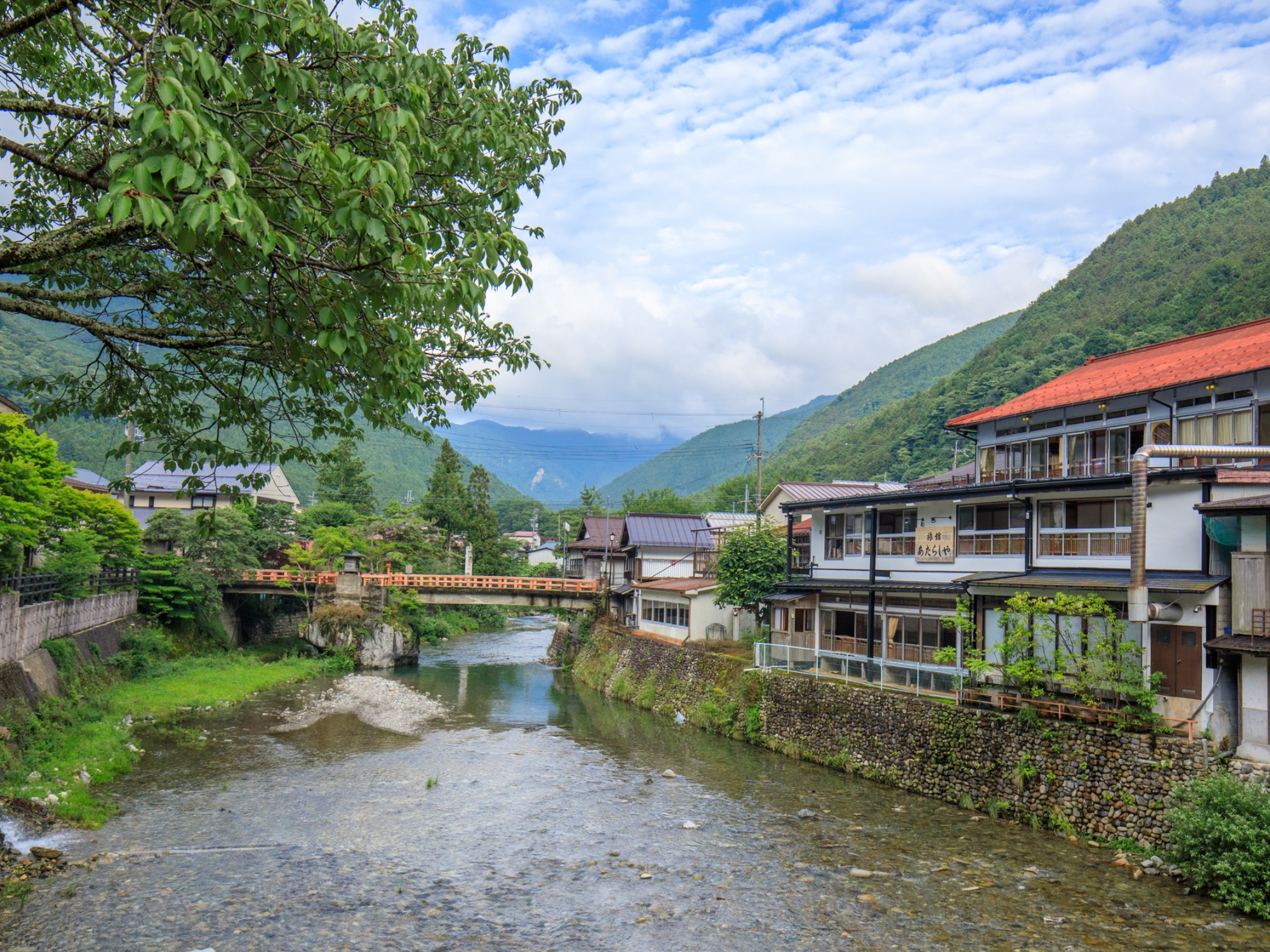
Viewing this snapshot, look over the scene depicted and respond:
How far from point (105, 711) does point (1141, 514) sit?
31.2 m

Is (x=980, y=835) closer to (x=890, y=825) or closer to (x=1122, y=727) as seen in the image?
(x=890, y=825)

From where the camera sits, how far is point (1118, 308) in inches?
2933

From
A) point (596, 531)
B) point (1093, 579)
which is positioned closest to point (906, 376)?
point (596, 531)

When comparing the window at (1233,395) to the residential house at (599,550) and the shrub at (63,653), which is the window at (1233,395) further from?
the shrub at (63,653)

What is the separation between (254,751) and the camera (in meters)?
24.5

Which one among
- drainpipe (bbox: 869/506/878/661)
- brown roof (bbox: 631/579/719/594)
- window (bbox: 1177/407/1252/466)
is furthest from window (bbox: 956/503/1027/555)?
brown roof (bbox: 631/579/719/594)

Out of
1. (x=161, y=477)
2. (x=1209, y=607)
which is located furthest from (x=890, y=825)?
(x=161, y=477)

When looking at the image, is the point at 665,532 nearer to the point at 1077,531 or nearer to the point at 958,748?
the point at 1077,531

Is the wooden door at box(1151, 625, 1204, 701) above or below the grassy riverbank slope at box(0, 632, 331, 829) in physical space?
above

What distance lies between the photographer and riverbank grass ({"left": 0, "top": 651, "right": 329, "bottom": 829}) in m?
17.4

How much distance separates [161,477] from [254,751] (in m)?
49.1

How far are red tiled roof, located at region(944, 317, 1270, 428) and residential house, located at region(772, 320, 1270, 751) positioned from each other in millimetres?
88

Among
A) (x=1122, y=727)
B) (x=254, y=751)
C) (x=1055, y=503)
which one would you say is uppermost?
(x=1055, y=503)

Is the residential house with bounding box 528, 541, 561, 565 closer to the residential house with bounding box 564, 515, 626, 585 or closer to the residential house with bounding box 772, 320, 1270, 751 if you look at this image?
the residential house with bounding box 564, 515, 626, 585
